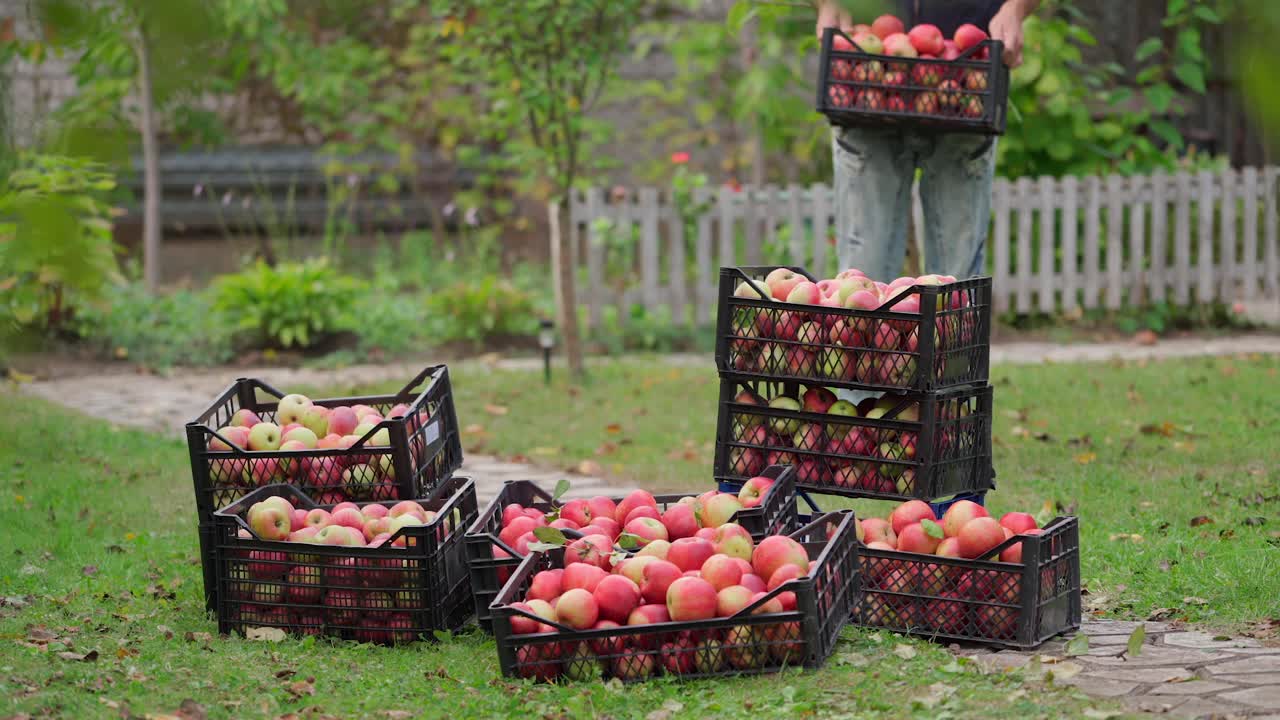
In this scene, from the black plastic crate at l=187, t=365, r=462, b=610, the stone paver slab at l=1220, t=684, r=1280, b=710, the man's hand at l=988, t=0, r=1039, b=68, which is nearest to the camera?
the stone paver slab at l=1220, t=684, r=1280, b=710

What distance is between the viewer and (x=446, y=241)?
13664 millimetres

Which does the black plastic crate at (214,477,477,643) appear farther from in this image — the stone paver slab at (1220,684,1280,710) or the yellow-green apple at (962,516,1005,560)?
the stone paver slab at (1220,684,1280,710)

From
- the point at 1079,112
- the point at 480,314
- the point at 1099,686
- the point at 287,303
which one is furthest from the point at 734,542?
the point at 1079,112

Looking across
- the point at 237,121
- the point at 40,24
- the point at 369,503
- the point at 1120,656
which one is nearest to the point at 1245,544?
the point at 1120,656

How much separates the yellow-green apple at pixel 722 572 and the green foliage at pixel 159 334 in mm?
6866

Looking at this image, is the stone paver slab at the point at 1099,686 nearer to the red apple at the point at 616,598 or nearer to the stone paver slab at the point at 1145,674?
the stone paver slab at the point at 1145,674

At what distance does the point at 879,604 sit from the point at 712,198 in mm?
6888

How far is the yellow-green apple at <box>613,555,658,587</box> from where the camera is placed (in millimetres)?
3508

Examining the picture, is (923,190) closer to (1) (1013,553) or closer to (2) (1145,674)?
(1) (1013,553)

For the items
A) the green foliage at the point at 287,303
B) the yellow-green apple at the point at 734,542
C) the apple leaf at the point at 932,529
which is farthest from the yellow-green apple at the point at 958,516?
the green foliage at the point at 287,303

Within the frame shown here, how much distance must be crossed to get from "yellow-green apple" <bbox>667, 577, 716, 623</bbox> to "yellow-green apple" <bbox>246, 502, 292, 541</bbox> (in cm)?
115

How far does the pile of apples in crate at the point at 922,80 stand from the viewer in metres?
4.80

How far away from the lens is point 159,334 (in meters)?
9.76

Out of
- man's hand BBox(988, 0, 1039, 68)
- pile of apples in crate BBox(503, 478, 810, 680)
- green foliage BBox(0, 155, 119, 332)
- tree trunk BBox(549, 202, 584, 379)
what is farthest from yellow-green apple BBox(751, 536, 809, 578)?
tree trunk BBox(549, 202, 584, 379)
